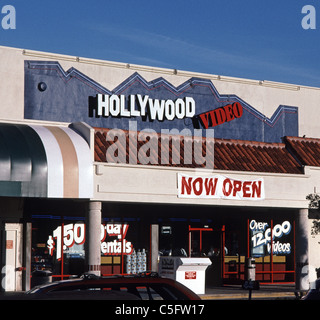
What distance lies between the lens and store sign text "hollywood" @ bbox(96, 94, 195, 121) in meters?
33.2

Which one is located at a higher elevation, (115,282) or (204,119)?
(204,119)

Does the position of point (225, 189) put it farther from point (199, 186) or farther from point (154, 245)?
point (154, 245)

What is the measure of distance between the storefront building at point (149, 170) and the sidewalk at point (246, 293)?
4.48 feet

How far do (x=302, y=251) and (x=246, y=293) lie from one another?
163 inches

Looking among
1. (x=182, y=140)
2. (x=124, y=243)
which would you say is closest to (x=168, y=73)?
(x=182, y=140)

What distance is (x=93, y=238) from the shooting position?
29484mm

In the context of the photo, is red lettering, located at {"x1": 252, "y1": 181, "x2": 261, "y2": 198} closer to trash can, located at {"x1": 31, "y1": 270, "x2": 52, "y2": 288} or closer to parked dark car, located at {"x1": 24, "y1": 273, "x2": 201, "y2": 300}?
trash can, located at {"x1": 31, "y1": 270, "x2": 52, "y2": 288}

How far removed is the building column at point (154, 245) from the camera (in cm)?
3391

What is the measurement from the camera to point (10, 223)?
31.0m

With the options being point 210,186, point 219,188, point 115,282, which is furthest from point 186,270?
point 115,282

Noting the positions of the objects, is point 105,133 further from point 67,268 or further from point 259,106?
point 259,106

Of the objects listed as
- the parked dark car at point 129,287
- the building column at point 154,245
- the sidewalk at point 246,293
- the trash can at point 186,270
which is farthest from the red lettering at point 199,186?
the parked dark car at point 129,287

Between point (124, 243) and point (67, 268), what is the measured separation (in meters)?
3.03

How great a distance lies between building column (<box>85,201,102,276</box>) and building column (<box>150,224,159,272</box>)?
4.77 metres
